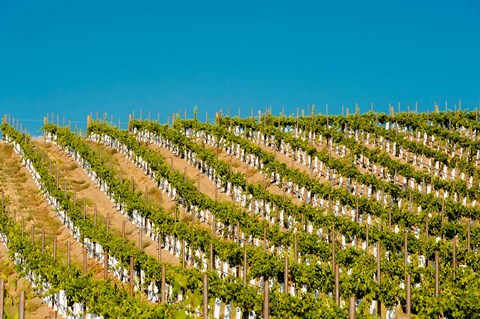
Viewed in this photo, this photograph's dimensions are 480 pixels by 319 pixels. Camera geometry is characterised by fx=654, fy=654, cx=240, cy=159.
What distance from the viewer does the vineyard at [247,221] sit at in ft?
57.3

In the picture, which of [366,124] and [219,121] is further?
[219,121]

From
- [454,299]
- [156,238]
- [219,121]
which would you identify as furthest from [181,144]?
[454,299]

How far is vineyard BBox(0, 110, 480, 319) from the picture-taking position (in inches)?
688

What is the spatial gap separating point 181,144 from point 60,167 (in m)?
7.60

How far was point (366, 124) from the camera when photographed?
4238 centimetres

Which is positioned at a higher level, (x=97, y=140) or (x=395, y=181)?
(x=97, y=140)

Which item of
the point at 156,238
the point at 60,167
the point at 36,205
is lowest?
the point at 156,238

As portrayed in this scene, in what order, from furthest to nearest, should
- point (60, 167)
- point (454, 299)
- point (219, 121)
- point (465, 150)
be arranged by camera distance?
point (219, 121) < point (60, 167) < point (465, 150) < point (454, 299)

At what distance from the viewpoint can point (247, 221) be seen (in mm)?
26375

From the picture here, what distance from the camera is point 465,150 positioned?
3759 cm

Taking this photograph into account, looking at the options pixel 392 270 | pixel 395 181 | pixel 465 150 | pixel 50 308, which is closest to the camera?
pixel 392 270

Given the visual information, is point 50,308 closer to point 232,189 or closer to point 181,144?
point 232,189

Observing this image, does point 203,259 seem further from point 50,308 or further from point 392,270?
point 392,270

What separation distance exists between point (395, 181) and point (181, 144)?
13960 millimetres
